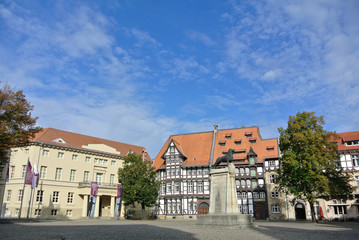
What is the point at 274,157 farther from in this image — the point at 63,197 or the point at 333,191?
the point at 63,197

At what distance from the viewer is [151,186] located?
46531 mm

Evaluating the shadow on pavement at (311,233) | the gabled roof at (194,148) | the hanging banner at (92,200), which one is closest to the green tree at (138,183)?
the hanging banner at (92,200)

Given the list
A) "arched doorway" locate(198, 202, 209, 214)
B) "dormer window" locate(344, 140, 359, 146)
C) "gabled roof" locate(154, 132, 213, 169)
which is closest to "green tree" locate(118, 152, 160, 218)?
"arched doorway" locate(198, 202, 209, 214)

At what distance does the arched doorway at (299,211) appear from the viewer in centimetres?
4809

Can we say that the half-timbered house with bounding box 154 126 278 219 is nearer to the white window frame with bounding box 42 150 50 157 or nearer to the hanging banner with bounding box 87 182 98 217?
the hanging banner with bounding box 87 182 98 217

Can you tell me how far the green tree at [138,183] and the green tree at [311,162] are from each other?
1993cm

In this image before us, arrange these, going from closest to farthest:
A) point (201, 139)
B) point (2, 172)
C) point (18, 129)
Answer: point (18, 129) < point (2, 172) < point (201, 139)

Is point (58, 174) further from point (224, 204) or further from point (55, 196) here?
point (224, 204)

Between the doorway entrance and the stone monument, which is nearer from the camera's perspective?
the stone monument

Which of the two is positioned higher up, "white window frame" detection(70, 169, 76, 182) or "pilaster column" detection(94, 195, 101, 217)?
"white window frame" detection(70, 169, 76, 182)

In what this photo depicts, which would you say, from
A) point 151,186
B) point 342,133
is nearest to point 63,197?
point 151,186

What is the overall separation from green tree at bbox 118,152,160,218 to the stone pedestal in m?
22.7

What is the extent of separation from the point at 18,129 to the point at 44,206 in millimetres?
22059

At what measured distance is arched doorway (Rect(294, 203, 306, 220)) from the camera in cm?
4809
